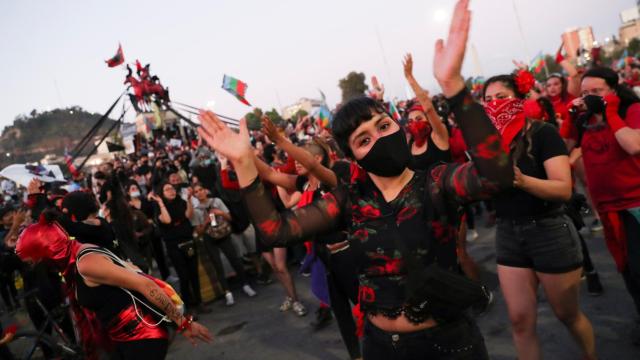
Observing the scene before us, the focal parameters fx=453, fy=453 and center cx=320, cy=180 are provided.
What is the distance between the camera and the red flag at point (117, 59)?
11.8 metres

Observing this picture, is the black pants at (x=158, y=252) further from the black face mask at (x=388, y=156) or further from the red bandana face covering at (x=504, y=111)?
the black face mask at (x=388, y=156)

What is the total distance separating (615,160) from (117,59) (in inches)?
469

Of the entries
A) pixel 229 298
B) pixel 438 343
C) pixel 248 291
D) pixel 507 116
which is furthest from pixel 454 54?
pixel 248 291

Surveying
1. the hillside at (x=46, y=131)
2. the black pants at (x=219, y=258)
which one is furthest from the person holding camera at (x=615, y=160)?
the hillside at (x=46, y=131)

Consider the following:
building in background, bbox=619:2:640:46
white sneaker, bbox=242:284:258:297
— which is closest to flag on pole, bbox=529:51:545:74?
white sneaker, bbox=242:284:258:297

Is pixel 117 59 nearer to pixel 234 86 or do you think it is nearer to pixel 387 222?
pixel 234 86

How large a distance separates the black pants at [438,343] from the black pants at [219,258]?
18.2ft

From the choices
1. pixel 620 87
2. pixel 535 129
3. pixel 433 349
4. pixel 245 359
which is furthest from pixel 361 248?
pixel 245 359

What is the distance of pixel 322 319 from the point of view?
541cm

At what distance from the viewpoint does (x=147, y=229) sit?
8062mm

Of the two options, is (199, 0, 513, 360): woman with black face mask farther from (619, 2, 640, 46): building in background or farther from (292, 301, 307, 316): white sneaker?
(619, 2, 640, 46): building in background

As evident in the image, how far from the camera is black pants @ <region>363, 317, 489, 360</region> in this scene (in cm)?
198

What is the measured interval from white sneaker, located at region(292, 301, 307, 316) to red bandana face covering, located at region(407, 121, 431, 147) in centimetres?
262

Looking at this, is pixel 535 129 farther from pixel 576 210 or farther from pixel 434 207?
pixel 434 207
